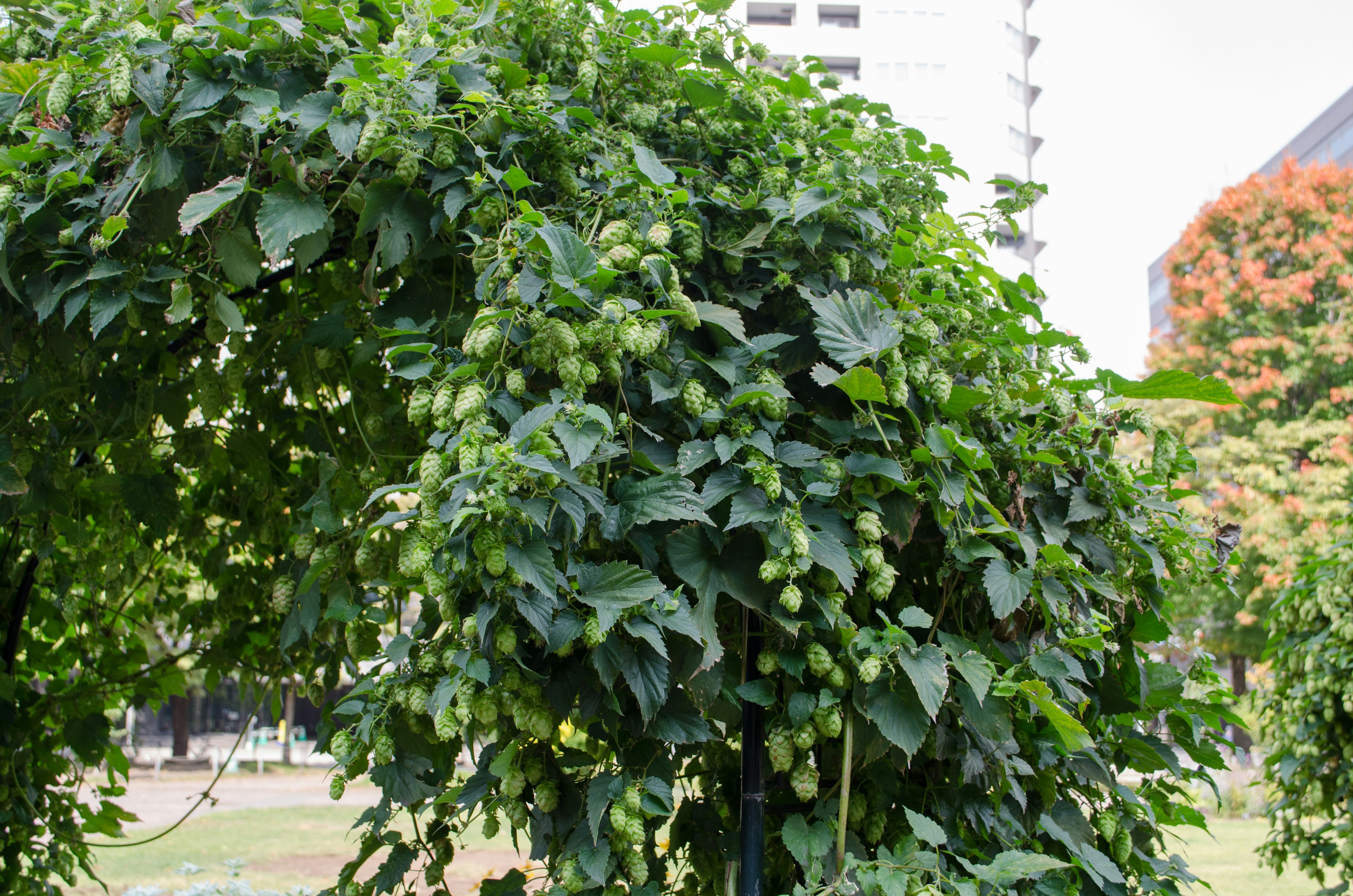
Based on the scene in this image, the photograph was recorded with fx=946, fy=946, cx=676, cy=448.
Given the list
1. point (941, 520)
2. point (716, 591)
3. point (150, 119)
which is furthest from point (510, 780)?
point (150, 119)

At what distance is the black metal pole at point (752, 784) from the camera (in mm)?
1343

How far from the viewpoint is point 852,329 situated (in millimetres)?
1439

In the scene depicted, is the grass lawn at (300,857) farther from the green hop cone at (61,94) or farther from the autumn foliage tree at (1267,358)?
the autumn foliage tree at (1267,358)

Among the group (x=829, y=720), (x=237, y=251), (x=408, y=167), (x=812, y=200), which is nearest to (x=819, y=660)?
(x=829, y=720)

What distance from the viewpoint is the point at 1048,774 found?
4.97ft

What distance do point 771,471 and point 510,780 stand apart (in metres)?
0.52

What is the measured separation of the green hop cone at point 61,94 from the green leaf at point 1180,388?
1752 mm

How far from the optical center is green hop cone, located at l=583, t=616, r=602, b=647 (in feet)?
3.59

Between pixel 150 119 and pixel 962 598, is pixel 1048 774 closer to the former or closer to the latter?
pixel 962 598

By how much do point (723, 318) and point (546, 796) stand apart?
705 millimetres

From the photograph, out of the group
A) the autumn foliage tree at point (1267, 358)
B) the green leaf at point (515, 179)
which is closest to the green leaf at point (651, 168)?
the green leaf at point (515, 179)

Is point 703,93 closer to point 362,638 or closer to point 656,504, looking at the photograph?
point 656,504

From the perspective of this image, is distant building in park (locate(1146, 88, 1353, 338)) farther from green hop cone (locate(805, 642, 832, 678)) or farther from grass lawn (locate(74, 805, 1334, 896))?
green hop cone (locate(805, 642, 832, 678))

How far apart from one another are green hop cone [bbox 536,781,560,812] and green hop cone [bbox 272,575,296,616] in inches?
29.2
